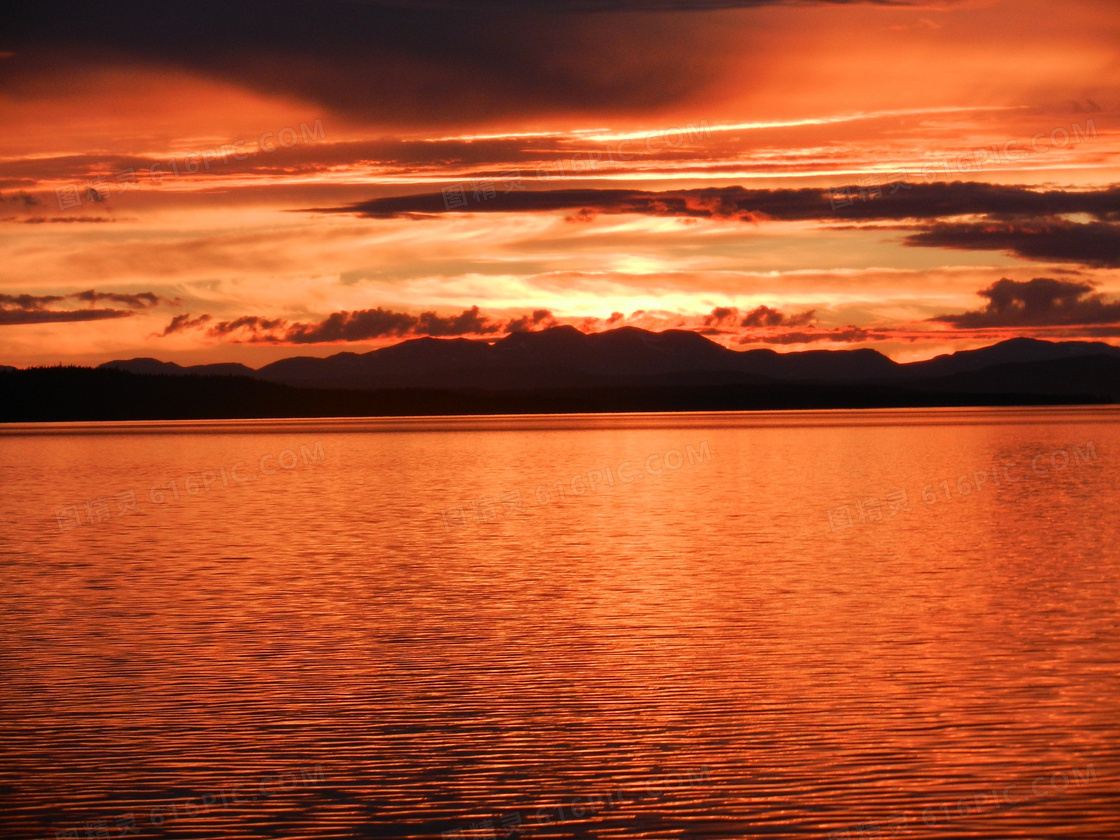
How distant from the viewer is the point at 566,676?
16.7m

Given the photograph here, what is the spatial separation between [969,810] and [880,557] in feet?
58.7

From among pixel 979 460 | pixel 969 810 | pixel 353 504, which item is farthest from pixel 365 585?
pixel 979 460

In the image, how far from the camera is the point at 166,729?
554 inches

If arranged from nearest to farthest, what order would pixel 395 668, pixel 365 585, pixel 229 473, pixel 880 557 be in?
pixel 395 668 → pixel 365 585 → pixel 880 557 → pixel 229 473

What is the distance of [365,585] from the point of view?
2517cm

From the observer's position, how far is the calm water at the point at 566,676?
11.5m

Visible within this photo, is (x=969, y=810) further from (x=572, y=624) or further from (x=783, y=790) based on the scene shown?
(x=572, y=624)

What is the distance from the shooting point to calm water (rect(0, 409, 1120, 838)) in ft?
37.7

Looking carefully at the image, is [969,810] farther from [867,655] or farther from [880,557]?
[880,557]

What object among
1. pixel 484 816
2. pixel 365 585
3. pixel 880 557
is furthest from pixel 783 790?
pixel 880 557

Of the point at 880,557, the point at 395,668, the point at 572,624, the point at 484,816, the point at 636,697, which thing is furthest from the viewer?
the point at 880,557

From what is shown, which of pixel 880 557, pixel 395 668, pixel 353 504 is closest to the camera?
pixel 395 668

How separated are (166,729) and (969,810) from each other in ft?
29.5

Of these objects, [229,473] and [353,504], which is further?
[229,473]
